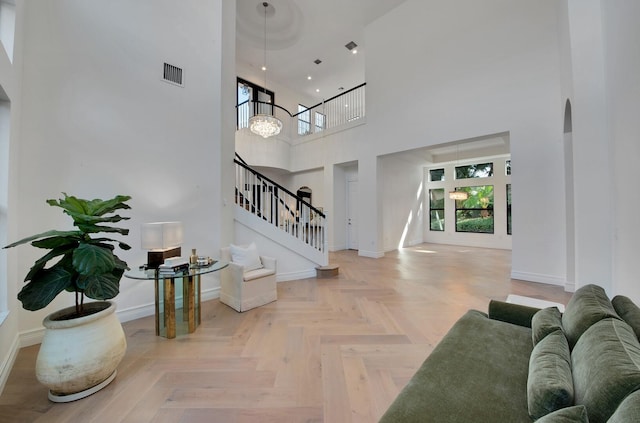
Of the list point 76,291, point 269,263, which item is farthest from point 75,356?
point 269,263

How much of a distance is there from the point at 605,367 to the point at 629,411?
0.28 meters

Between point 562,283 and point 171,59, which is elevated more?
point 171,59

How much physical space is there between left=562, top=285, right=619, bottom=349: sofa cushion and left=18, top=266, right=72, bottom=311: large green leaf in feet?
9.46

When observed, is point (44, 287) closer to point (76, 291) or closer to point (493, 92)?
point (76, 291)

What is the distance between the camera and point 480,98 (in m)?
4.94

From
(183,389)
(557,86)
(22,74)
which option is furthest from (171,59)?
(557,86)

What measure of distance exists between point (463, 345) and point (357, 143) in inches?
242

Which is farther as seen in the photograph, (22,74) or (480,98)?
(480,98)

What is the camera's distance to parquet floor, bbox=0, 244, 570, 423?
1.61m

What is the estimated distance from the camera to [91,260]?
1.60m

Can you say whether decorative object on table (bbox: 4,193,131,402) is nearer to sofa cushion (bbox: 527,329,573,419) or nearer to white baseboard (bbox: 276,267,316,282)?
sofa cushion (bbox: 527,329,573,419)

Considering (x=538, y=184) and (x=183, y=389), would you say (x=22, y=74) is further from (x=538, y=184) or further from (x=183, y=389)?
(x=538, y=184)

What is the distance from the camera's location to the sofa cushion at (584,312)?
4.02ft

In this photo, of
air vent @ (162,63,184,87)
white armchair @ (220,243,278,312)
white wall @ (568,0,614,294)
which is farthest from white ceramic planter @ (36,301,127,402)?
white wall @ (568,0,614,294)
